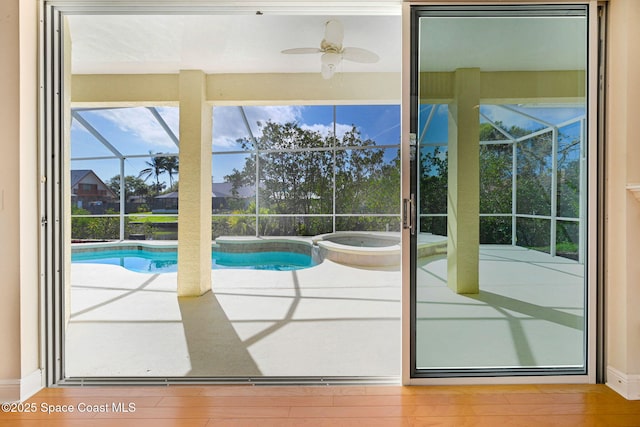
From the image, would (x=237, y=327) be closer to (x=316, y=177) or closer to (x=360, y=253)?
(x=360, y=253)

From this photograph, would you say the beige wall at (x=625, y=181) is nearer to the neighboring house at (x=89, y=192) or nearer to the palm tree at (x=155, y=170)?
the palm tree at (x=155, y=170)

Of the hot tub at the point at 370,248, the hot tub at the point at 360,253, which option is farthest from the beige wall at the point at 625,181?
the hot tub at the point at 360,253

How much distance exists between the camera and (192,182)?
14.0ft

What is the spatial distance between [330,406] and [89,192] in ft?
27.2

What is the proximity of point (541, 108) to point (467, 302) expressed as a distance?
1171 mm

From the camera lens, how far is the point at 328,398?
196cm

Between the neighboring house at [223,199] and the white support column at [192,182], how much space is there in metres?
4.67

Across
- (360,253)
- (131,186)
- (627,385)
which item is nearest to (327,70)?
(627,385)

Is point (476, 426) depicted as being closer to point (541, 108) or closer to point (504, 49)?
point (541, 108)

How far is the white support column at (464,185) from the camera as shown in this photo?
2074mm

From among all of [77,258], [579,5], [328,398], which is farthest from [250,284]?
[77,258]

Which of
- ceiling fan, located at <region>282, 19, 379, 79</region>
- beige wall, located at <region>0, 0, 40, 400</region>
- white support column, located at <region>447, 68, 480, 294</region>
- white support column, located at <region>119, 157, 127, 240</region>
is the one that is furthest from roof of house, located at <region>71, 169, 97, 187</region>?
white support column, located at <region>447, 68, 480, 294</region>

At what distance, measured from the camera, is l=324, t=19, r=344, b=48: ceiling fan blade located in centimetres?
311

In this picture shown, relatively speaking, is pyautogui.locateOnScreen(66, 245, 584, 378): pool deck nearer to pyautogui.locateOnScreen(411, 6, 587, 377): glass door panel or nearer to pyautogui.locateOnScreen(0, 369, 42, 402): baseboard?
pyautogui.locateOnScreen(411, 6, 587, 377): glass door panel
